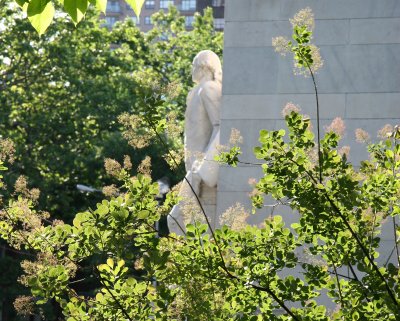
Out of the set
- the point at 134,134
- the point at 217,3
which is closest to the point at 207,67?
the point at 134,134

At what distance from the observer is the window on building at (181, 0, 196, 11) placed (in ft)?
460

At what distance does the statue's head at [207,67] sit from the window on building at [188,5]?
124m

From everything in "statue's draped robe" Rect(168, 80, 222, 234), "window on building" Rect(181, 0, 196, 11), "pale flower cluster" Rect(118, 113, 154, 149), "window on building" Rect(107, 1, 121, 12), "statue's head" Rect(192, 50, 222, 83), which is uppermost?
"pale flower cluster" Rect(118, 113, 154, 149)

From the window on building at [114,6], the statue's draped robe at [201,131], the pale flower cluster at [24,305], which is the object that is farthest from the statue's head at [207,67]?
the window on building at [114,6]

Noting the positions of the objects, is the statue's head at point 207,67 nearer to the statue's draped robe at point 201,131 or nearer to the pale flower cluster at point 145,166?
the statue's draped robe at point 201,131

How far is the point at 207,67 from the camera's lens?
16500 mm

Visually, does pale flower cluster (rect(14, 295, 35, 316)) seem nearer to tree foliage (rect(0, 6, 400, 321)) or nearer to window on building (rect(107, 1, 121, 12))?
tree foliage (rect(0, 6, 400, 321))

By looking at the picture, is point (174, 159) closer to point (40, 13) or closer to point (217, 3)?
point (40, 13)

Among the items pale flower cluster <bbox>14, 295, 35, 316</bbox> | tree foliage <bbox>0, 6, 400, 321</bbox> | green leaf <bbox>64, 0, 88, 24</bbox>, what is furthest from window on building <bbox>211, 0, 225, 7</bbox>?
green leaf <bbox>64, 0, 88, 24</bbox>

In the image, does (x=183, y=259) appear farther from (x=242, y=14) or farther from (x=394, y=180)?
(x=242, y=14)

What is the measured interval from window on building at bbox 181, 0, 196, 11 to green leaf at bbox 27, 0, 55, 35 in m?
134

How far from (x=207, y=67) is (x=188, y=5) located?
126m

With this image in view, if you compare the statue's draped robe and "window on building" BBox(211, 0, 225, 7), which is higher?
the statue's draped robe

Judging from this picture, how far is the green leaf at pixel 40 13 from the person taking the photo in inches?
261
